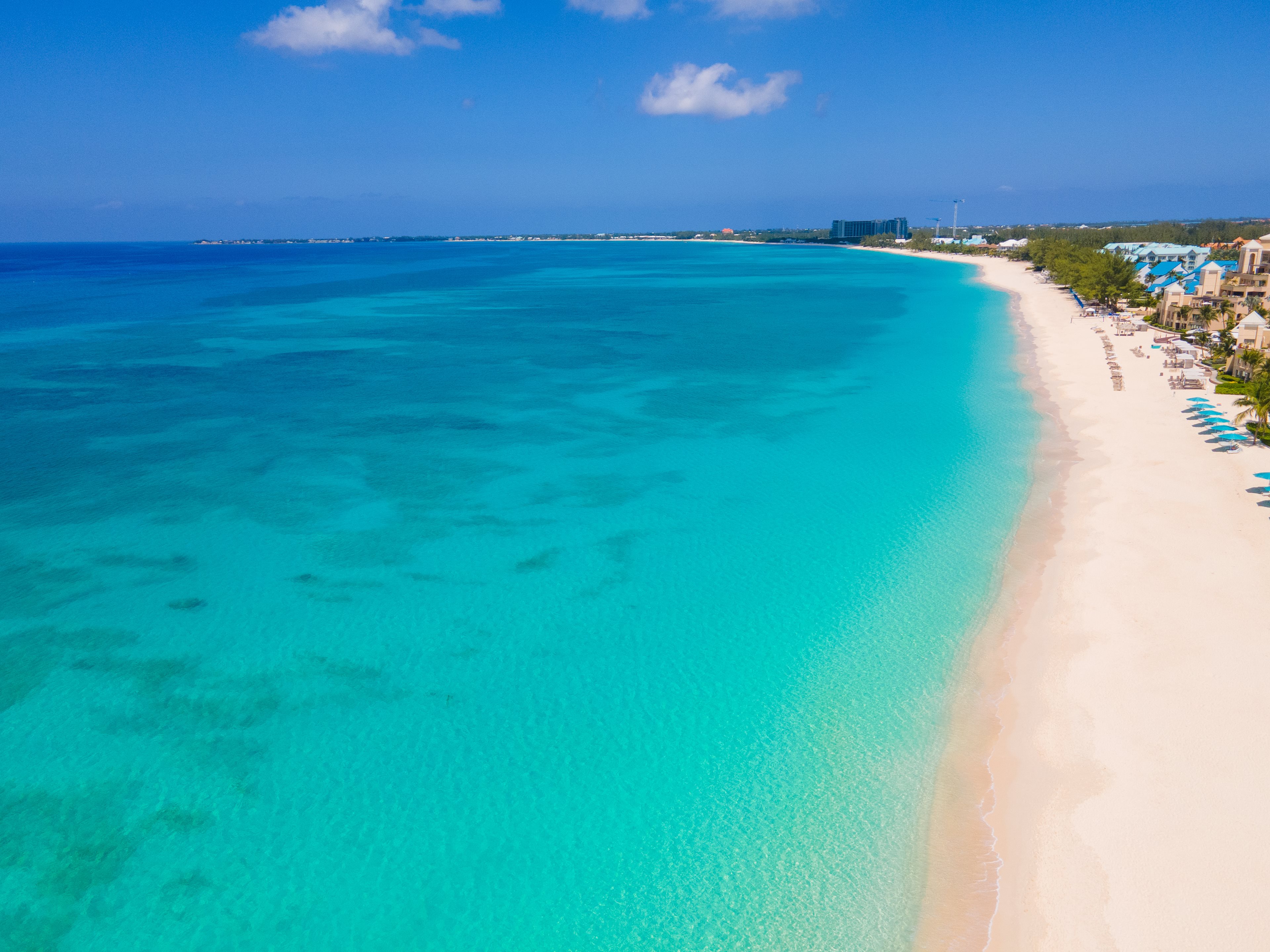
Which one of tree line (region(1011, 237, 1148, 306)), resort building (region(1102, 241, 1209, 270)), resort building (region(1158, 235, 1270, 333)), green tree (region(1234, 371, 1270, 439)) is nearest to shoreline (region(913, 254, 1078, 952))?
green tree (region(1234, 371, 1270, 439))

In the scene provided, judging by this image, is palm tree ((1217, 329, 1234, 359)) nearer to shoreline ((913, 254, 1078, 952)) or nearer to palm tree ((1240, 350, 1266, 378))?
palm tree ((1240, 350, 1266, 378))

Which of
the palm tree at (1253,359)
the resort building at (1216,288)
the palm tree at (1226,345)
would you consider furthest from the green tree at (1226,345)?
the resort building at (1216,288)

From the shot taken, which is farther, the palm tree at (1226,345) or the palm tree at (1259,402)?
the palm tree at (1226,345)

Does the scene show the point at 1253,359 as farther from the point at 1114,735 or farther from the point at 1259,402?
the point at 1114,735

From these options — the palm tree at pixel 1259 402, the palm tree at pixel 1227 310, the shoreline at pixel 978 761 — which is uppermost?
the palm tree at pixel 1227 310

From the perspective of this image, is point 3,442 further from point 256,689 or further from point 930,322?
point 930,322

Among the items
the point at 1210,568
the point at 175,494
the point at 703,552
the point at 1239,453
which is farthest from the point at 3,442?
the point at 1239,453

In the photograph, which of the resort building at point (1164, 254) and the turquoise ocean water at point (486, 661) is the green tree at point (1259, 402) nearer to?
the turquoise ocean water at point (486, 661)
